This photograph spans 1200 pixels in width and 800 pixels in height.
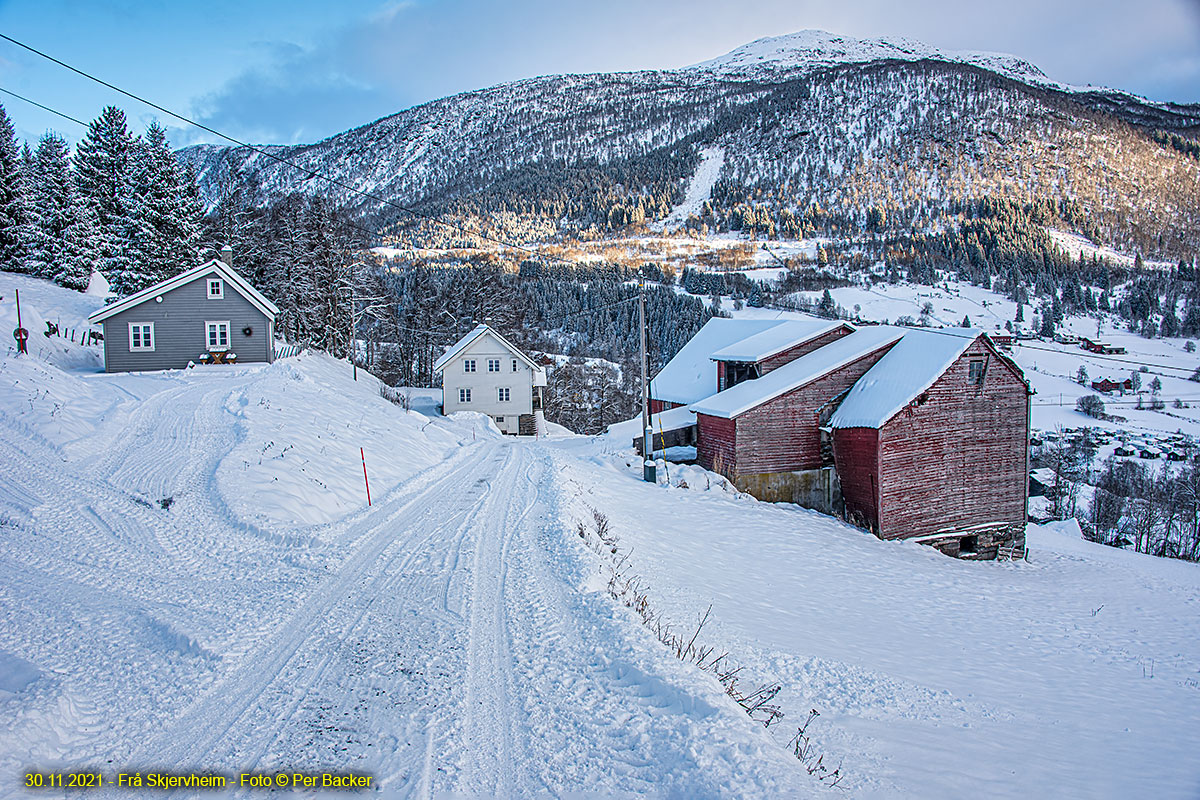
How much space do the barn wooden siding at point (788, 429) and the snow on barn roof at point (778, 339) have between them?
3.03 m

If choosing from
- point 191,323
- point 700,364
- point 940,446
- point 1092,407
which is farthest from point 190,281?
point 1092,407

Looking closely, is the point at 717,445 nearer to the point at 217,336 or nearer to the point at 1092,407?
the point at 217,336

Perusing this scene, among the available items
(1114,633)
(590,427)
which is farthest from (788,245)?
(1114,633)

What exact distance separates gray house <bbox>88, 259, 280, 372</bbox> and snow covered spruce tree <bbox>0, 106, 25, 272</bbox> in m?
19.3

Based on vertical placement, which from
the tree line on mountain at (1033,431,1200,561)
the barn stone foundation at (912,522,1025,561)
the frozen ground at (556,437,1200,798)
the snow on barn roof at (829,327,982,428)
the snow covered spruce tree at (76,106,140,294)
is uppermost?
the snow covered spruce tree at (76,106,140,294)

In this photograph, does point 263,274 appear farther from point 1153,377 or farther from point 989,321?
point 1153,377

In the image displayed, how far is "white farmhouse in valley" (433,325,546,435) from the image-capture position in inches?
1624

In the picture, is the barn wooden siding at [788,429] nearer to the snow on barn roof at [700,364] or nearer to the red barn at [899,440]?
the red barn at [899,440]

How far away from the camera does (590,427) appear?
61031mm

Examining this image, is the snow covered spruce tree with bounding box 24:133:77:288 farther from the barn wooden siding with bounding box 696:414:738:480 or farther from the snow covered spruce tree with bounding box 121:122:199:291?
the barn wooden siding with bounding box 696:414:738:480

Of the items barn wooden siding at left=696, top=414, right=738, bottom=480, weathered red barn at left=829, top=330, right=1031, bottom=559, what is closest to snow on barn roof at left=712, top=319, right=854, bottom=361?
weathered red barn at left=829, top=330, right=1031, bottom=559

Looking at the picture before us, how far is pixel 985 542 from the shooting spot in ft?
77.5

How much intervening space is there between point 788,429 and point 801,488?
2478mm

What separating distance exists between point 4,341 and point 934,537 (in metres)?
35.8
